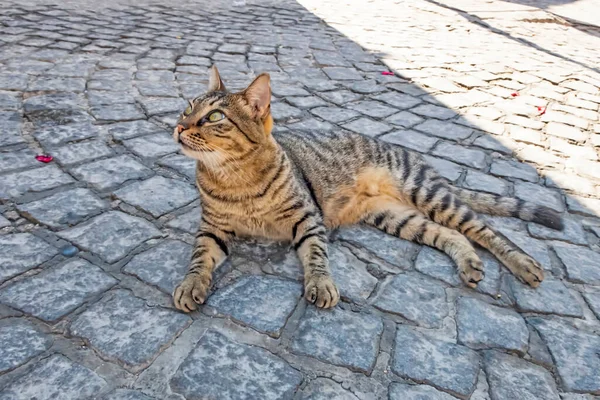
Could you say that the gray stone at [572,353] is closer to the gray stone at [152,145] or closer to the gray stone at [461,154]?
the gray stone at [461,154]

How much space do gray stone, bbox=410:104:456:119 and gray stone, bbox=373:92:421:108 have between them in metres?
0.12

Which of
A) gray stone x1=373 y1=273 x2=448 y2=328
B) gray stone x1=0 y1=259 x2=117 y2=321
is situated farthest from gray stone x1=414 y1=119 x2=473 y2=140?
gray stone x1=0 y1=259 x2=117 y2=321

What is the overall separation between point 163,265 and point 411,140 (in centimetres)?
289

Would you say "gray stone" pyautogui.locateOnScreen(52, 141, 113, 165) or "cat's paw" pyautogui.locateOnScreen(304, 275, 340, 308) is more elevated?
"cat's paw" pyautogui.locateOnScreen(304, 275, 340, 308)

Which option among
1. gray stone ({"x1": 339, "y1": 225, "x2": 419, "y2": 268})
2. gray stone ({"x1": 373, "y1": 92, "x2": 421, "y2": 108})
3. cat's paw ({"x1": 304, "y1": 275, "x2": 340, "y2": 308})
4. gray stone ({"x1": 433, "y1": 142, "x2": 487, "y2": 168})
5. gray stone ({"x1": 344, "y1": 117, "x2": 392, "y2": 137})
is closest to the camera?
cat's paw ({"x1": 304, "y1": 275, "x2": 340, "y2": 308})

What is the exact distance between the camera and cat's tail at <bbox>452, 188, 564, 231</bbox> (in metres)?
3.44

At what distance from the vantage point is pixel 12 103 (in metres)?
4.62

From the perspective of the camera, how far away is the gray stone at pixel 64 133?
4.07m

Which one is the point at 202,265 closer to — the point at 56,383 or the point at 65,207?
the point at 56,383

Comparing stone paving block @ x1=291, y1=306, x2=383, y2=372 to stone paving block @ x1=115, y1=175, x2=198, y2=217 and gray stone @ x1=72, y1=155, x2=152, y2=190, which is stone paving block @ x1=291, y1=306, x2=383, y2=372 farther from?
gray stone @ x1=72, y1=155, x2=152, y2=190

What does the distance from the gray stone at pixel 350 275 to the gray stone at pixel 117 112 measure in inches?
105

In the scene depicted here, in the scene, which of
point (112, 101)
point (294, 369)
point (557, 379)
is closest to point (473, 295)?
point (557, 379)

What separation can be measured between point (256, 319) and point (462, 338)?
1089mm

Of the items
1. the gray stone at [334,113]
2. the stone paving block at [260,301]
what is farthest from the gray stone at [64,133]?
the stone paving block at [260,301]
